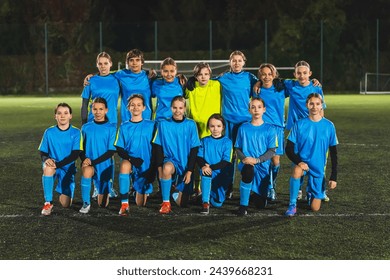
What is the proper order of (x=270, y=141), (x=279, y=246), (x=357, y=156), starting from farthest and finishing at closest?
(x=357, y=156) → (x=270, y=141) → (x=279, y=246)

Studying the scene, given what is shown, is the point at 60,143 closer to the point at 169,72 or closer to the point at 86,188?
the point at 86,188

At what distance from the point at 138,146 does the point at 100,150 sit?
346 millimetres

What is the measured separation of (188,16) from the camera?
40.1m

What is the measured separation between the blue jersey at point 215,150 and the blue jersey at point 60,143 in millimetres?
1098

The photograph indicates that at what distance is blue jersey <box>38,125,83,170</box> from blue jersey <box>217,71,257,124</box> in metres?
1.58

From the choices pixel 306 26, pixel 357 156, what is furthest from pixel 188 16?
pixel 357 156

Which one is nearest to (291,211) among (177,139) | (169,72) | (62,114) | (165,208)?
(165,208)

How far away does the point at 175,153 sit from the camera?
20.7ft

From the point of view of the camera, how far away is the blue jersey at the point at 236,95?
22.7ft

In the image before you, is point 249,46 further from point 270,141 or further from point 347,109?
point 270,141

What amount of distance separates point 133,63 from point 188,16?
3368 cm

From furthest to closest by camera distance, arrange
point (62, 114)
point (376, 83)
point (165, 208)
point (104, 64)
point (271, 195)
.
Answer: point (376, 83)
point (104, 64)
point (271, 195)
point (62, 114)
point (165, 208)

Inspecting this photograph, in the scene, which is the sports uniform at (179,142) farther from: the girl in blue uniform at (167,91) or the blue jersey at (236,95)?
the blue jersey at (236,95)

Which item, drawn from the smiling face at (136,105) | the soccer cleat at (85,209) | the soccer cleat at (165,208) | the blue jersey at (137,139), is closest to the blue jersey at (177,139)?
the blue jersey at (137,139)
